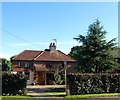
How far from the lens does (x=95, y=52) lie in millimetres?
35750

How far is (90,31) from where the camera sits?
120 ft

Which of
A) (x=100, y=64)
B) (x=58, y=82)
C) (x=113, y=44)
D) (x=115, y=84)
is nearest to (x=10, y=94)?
(x=115, y=84)

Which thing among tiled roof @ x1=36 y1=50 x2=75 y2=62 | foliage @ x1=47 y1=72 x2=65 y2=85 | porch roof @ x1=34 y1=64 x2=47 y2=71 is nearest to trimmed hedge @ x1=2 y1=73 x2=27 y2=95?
foliage @ x1=47 y1=72 x2=65 y2=85

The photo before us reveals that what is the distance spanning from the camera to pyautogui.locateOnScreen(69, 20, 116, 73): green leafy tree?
35531 millimetres

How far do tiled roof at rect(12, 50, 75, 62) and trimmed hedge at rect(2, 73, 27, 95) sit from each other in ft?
84.5

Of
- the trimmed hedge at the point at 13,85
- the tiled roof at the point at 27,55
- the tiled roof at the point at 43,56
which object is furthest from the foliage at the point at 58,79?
the trimmed hedge at the point at 13,85

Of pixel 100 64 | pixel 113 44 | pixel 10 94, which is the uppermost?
pixel 113 44

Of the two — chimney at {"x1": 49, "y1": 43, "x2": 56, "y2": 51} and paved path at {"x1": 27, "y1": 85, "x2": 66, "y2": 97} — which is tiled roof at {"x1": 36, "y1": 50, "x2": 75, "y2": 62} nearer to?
chimney at {"x1": 49, "y1": 43, "x2": 56, "y2": 51}

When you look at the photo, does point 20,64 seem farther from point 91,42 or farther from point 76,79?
point 76,79

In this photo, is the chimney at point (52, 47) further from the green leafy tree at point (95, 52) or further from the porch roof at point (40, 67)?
the green leafy tree at point (95, 52)

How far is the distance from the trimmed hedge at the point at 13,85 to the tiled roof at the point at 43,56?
1014 inches

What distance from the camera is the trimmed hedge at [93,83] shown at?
27734 millimetres

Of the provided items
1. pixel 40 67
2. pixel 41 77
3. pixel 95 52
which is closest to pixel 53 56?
pixel 40 67

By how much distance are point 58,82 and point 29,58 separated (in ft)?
27.5
